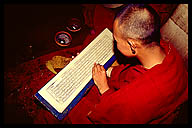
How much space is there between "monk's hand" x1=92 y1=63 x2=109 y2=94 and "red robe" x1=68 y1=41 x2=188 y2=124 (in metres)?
0.12

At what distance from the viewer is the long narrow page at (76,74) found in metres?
1.19

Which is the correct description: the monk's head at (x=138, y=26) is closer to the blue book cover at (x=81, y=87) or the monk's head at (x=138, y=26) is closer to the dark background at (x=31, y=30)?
the blue book cover at (x=81, y=87)

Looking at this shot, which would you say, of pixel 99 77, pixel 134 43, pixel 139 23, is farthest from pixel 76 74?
pixel 139 23

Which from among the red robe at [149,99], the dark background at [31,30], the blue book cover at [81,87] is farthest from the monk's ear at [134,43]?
the dark background at [31,30]

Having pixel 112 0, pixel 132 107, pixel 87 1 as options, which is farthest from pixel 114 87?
pixel 87 1

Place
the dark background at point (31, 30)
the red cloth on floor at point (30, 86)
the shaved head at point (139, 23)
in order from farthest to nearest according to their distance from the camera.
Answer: the dark background at point (31, 30), the red cloth on floor at point (30, 86), the shaved head at point (139, 23)

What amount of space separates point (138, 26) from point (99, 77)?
0.59 meters

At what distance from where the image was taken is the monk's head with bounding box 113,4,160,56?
1.13 metres

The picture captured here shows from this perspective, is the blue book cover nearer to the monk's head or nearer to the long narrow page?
the long narrow page

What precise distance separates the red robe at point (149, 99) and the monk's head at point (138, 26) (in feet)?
0.78

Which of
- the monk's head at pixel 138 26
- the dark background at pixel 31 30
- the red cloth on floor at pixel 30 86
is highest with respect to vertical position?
the monk's head at pixel 138 26

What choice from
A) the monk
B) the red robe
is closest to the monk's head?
the monk

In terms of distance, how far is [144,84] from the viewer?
121cm

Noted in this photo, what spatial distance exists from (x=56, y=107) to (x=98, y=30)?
1.01 m
